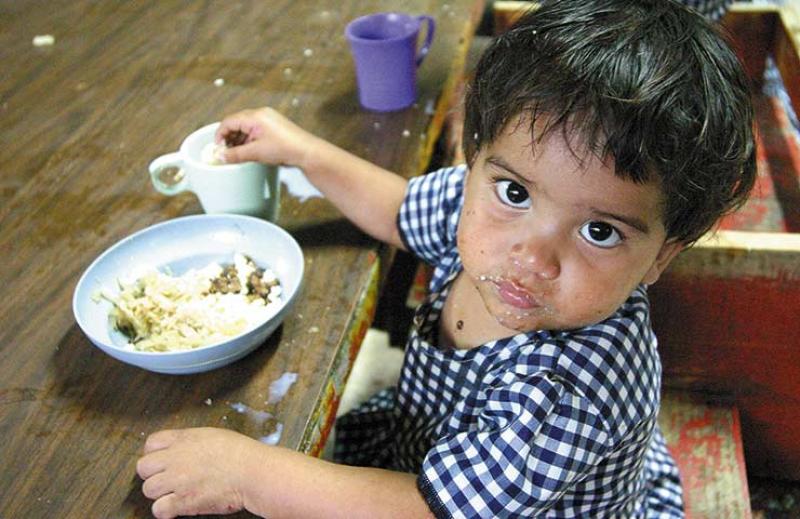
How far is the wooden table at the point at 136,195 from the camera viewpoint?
0.76 meters

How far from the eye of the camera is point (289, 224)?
1.07 meters

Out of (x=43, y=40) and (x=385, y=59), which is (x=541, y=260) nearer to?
(x=385, y=59)

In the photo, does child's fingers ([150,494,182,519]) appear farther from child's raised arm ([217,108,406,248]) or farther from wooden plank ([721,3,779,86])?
wooden plank ([721,3,779,86])

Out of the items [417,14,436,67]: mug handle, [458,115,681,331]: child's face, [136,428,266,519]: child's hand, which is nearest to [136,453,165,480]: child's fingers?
[136,428,266,519]: child's hand

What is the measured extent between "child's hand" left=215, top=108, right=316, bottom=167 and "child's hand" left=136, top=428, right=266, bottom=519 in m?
0.45

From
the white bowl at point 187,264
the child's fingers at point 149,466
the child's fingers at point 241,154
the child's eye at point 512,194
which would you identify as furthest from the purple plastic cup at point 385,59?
the child's fingers at point 149,466

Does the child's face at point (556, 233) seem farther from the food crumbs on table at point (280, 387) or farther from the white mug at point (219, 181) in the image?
the white mug at point (219, 181)

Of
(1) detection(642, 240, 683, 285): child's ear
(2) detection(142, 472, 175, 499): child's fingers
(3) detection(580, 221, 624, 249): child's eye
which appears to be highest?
(3) detection(580, 221, 624, 249): child's eye

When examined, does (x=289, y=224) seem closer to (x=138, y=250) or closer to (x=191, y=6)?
(x=138, y=250)

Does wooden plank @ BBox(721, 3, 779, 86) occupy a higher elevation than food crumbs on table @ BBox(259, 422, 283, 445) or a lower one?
lower

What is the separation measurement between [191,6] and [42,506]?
4.36 feet

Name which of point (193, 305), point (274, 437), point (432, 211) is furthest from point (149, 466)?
point (432, 211)

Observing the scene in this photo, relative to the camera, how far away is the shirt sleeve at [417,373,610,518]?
742 mm

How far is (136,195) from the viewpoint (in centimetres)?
111
